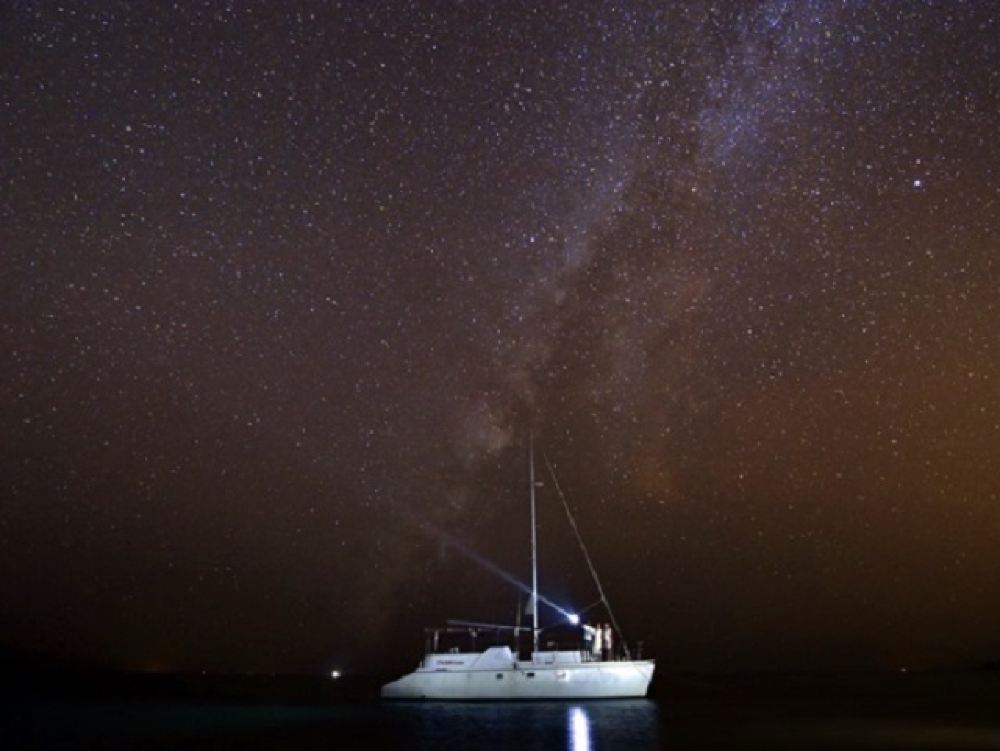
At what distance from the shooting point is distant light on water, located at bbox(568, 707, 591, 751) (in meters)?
43.9

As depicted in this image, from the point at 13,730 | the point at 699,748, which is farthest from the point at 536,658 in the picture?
the point at 13,730

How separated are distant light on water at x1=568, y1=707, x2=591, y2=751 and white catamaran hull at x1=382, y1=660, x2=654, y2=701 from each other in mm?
2051

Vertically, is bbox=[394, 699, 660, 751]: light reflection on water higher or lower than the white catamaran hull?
lower

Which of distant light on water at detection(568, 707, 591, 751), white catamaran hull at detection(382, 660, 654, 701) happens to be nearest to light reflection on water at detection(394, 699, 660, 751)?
distant light on water at detection(568, 707, 591, 751)

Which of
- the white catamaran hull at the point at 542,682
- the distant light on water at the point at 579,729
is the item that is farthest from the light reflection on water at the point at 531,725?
the white catamaran hull at the point at 542,682

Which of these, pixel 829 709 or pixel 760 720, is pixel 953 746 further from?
pixel 829 709

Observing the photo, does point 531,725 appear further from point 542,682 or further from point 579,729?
point 542,682

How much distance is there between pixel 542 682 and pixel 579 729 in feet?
49.6

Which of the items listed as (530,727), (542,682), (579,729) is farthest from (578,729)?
(542,682)

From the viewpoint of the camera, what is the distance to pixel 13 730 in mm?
62656

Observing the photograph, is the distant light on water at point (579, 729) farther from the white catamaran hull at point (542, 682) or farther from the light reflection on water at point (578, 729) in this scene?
the white catamaran hull at point (542, 682)

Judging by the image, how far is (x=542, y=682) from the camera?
6569cm

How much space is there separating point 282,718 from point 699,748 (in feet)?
117

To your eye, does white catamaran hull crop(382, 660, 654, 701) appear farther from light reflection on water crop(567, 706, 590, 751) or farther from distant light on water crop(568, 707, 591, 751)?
distant light on water crop(568, 707, 591, 751)
